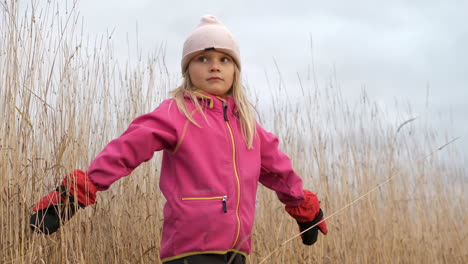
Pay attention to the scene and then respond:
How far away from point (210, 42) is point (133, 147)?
45cm

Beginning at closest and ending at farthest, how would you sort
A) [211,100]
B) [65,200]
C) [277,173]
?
1. [65,200]
2. [211,100]
3. [277,173]

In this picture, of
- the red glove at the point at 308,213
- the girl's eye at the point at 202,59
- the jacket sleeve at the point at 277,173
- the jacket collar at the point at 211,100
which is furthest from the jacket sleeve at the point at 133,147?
the red glove at the point at 308,213

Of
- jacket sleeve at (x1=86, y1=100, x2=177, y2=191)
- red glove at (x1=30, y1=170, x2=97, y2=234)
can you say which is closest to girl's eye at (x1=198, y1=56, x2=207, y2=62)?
jacket sleeve at (x1=86, y1=100, x2=177, y2=191)

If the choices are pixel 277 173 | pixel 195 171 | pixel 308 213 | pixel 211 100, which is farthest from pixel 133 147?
→ pixel 308 213

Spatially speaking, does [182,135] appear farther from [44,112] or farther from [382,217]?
[382,217]

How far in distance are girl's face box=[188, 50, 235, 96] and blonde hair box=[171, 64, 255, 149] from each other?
33 millimetres

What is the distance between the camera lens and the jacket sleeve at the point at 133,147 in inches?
55.7

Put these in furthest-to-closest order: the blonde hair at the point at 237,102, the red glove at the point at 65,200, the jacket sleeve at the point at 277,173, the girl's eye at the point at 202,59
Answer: the jacket sleeve at the point at 277,173
the girl's eye at the point at 202,59
the blonde hair at the point at 237,102
the red glove at the point at 65,200

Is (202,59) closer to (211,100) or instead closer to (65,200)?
(211,100)

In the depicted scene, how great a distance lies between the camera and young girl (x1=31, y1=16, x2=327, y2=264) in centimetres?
143

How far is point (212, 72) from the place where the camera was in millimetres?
1628

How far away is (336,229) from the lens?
2859mm

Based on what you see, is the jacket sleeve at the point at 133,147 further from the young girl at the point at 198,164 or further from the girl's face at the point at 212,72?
the girl's face at the point at 212,72

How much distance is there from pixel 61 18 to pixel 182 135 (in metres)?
0.84
